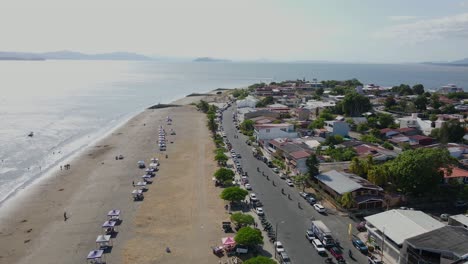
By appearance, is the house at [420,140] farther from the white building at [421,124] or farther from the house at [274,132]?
the house at [274,132]

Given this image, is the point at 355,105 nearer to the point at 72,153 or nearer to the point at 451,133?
the point at 451,133

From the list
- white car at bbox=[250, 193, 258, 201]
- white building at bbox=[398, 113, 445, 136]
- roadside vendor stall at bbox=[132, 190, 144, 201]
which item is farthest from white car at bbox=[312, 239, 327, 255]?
white building at bbox=[398, 113, 445, 136]

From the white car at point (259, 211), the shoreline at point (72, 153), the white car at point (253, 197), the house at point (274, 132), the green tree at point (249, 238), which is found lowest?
the shoreline at point (72, 153)

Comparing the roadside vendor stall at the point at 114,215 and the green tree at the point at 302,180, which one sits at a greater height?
the green tree at the point at 302,180

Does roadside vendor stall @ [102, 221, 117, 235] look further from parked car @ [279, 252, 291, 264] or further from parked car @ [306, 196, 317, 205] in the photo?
parked car @ [306, 196, 317, 205]

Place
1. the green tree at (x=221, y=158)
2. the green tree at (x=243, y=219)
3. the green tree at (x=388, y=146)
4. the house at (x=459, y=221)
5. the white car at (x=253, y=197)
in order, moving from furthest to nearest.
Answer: the green tree at (x=388, y=146), the green tree at (x=221, y=158), the white car at (x=253, y=197), the green tree at (x=243, y=219), the house at (x=459, y=221)

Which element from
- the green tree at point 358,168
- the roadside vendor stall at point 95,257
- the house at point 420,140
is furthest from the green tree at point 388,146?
the roadside vendor stall at point 95,257

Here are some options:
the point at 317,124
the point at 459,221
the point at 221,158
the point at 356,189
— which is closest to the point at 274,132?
the point at 317,124
